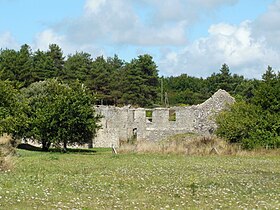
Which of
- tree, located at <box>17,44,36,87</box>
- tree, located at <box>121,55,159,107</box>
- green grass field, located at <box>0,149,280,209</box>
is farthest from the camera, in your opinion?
tree, located at <box>121,55,159,107</box>

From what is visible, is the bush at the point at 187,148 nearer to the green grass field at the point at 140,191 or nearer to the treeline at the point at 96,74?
the green grass field at the point at 140,191

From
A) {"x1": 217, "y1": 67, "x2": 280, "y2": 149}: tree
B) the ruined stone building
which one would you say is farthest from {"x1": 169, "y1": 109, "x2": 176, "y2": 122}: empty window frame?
{"x1": 217, "y1": 67, "x2": 280, "y2": 149}: tree

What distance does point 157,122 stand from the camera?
67750mm

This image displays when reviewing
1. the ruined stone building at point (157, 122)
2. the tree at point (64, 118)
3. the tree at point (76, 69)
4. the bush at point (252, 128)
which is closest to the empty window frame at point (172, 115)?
the ruined stone building at point (157, 122)

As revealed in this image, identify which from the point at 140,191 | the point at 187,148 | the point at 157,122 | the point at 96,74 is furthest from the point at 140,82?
the point at 140,191

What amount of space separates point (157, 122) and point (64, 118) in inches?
850

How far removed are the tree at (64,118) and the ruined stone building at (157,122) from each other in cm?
1328

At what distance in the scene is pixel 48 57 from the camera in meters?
95.9

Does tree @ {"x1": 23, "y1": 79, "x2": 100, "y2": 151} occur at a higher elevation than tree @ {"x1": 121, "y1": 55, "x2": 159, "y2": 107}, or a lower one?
lower

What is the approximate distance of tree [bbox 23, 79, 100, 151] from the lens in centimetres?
4825

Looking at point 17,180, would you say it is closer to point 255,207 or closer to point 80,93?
point 255,207

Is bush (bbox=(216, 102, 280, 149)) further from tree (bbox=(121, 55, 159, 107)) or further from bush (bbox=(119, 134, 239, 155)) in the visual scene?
tree (bbox=(121, 55, 159, 107))

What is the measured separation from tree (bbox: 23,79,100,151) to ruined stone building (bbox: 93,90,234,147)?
13280mm

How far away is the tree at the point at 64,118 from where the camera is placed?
158ft
